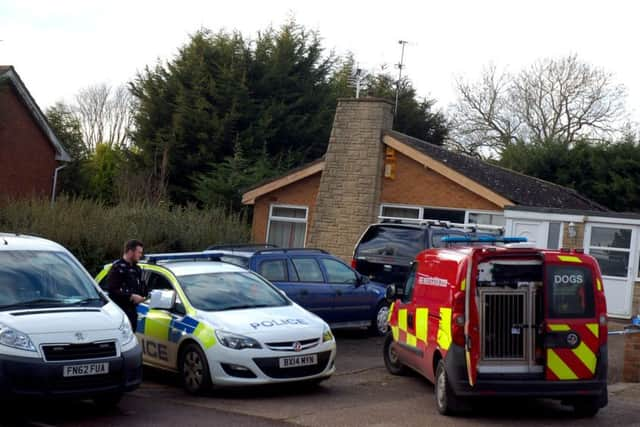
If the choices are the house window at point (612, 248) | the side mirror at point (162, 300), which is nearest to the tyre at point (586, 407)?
the side mirror at point (162, 300)

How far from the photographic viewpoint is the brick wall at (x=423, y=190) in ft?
73.0

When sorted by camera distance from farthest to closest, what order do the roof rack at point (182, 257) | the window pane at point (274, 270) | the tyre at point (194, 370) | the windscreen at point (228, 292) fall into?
the window pane at point (274, 270)
the roof rack at point (182, 257)
the windscreen at point (228, 292)
the tyre at point (194, 370)

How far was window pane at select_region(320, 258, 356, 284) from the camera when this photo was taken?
15570 mm

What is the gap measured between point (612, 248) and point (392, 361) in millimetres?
9498

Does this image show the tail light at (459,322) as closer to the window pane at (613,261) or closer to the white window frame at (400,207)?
the window pane at (613,261)

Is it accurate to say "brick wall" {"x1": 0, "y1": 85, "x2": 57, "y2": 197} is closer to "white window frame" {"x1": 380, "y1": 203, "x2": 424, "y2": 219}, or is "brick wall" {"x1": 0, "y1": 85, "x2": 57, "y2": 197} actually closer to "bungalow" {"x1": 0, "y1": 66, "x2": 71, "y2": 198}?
"bungalow" {"x1": 0, "y1": 66, "x2": 71, "y2": 198}

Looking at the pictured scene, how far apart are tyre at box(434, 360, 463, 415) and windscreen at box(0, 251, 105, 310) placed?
3.87 meters

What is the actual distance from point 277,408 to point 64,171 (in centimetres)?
2881

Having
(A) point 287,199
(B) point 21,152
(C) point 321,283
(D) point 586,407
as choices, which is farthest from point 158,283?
(B) point 21,152

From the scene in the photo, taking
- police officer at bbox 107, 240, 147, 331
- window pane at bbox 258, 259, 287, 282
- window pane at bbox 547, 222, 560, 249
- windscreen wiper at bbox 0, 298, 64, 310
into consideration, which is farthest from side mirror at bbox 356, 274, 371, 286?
windscreen wiper at bbox 0, 298, 64, 310

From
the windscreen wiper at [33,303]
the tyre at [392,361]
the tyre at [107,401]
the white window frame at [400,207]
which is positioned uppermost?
the white window frame at [400,207]

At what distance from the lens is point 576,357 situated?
30.6 feet

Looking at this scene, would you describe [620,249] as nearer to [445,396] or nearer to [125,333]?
[445,396]

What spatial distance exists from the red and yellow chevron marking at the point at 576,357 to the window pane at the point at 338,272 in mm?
6621
